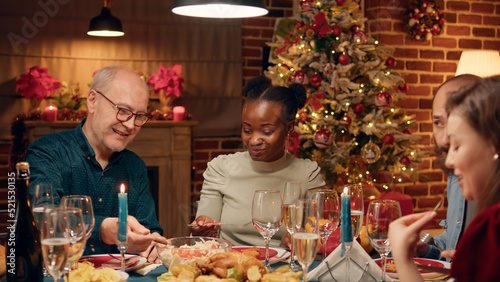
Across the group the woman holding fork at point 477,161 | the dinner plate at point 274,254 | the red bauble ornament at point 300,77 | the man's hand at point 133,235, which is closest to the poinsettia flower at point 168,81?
the red bauble ornament at point 300,77

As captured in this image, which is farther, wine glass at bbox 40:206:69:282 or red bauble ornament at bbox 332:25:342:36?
red bauble ornament at bbox 332:25:342:36

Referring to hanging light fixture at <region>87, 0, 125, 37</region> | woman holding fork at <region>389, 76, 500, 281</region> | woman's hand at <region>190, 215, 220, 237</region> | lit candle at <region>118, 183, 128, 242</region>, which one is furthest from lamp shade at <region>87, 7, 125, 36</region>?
woman holding fork at <region>389, 76, 500, 281</region>

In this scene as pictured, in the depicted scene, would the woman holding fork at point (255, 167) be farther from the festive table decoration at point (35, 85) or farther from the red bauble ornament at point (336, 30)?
the festive table decoration at point (35, 85)

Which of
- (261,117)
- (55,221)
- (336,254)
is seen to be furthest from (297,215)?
(261,117)

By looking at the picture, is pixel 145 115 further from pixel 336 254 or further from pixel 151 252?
pixel 336 254

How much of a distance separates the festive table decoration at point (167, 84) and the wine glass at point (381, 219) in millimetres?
3421

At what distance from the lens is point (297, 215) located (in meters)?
1.52

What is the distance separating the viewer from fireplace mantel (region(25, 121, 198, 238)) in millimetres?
4676

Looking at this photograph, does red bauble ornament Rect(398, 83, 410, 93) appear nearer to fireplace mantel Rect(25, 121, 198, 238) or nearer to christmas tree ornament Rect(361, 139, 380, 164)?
christmas tree ornament Rect(361, 139, 380, 164)

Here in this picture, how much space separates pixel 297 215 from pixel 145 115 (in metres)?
1.06

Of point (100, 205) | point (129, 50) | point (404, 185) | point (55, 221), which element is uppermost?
point (129, 50)

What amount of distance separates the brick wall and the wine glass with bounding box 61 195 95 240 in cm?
355

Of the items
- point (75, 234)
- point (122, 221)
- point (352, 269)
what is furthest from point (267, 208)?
point (75, 234)

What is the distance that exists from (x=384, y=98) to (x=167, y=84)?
1698mm
